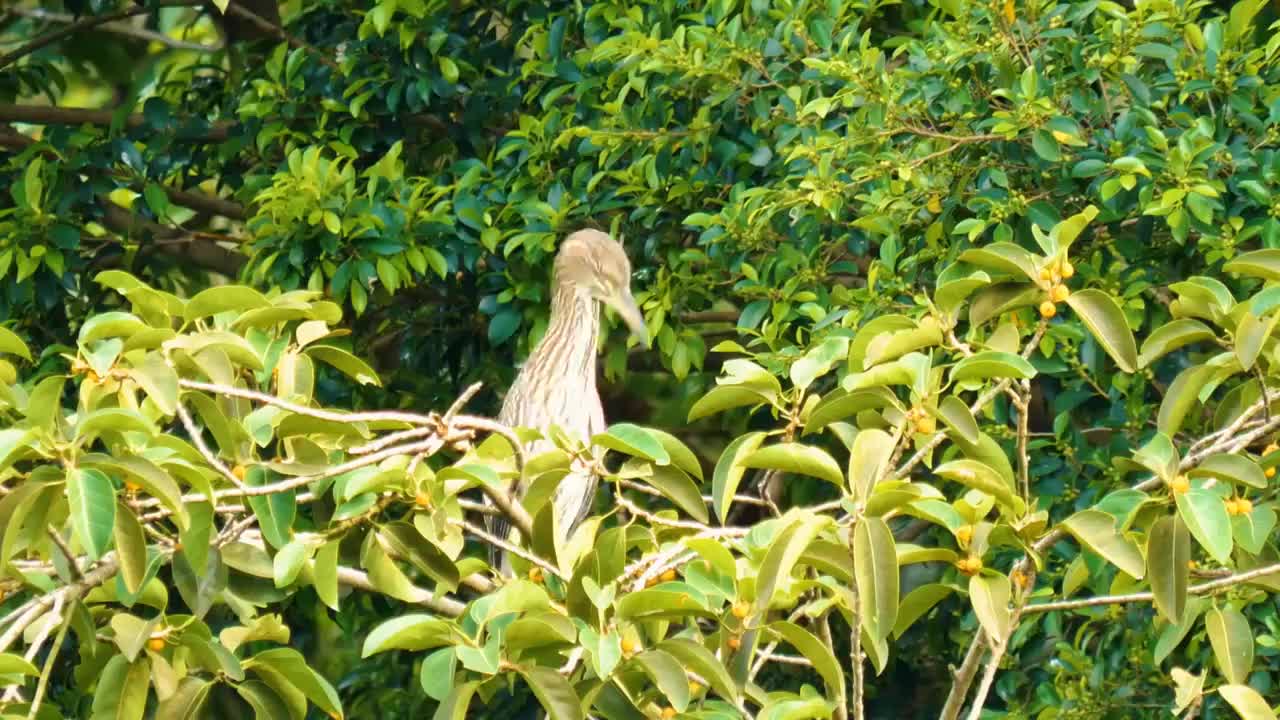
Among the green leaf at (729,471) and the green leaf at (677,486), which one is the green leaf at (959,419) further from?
the green leaf at (677,486)

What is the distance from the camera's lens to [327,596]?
2594 millimetres

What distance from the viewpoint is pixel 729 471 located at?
2.56 meters

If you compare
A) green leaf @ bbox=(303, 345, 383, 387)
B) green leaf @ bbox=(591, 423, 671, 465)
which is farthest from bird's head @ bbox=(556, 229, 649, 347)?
green leaf @ bbox=(591, 423, 671, 465)

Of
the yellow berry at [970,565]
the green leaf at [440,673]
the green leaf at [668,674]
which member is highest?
the green leaf at [440,673]

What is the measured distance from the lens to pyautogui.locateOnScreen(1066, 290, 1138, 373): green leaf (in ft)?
8.43

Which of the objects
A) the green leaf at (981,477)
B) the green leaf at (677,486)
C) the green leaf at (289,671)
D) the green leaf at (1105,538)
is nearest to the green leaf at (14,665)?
the green leaf at (289,671)

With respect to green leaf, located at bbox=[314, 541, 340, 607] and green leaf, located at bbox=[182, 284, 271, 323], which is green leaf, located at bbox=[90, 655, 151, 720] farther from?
green leaf, located at bbox=[182, 284, 271, 323]

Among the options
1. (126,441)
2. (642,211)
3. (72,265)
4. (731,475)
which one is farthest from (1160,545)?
(72,265)

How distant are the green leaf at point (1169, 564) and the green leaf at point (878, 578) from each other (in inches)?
14.4

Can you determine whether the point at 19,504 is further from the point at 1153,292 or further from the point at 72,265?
the point at 72,265

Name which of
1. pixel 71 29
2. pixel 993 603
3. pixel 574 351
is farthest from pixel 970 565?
pixel 71 29

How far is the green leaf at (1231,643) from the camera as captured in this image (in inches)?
103

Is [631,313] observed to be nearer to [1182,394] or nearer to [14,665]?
[1182,394]

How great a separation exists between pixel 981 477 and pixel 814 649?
0.33 meters
